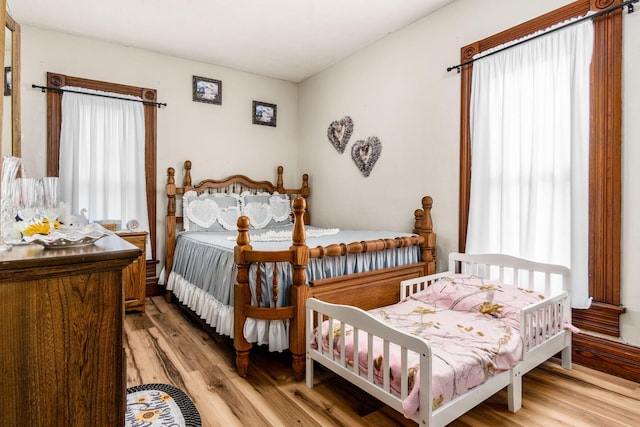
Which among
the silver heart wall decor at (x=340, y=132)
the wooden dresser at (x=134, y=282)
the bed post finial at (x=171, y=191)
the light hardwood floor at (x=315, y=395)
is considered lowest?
the light hardwood floor at (x=315, y=395)

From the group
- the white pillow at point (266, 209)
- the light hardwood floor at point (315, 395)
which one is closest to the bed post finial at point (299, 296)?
the light hardwood floor at point (315, 395)

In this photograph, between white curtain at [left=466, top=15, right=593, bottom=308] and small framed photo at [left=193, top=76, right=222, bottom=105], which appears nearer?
white curtain at [left=466, top=15, right=593, bottom=308]

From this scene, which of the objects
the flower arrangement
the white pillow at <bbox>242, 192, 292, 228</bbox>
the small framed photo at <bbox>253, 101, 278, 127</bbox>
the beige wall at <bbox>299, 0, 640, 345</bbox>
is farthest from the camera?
the small framed photo at <bbox>253, 101, 278, 127</bbox>

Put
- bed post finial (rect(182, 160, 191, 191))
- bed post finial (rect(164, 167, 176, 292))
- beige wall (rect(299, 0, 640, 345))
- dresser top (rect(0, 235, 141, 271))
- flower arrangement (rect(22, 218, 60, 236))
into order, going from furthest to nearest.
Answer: bed post finial (rect(182, 160, 191, 191)) → bed post finial (rect(164, 167, 176, 292)) → beige wall (rect(299, 0, 640, 345)) → flower arrangement (rect(22, 218, 60, 236)) → dresser top (rect(0, 235, 141, 271))

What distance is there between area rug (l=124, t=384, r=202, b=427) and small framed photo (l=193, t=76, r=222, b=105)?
3.17 m

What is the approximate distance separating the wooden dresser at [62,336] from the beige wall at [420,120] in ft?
8.42

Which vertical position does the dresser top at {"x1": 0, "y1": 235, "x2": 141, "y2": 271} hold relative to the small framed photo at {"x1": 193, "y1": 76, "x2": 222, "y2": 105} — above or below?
below

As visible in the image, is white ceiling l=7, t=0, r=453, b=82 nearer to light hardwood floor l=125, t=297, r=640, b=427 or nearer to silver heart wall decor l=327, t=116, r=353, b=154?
silver heart wall decor l=327, t=116, r=353, b=154

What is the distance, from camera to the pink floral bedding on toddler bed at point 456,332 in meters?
1.49

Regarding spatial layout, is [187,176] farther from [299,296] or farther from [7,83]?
[299,296]

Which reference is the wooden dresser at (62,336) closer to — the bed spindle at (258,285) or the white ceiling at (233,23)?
the bed spindle at (258,285)

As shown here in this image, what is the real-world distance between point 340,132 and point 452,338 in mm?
2812

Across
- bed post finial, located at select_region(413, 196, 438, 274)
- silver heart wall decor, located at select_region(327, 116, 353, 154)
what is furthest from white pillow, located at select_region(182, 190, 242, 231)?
bed post finial, located at select_region(413, 196, 438, 274)

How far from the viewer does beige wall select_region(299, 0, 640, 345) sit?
6.64 feet
